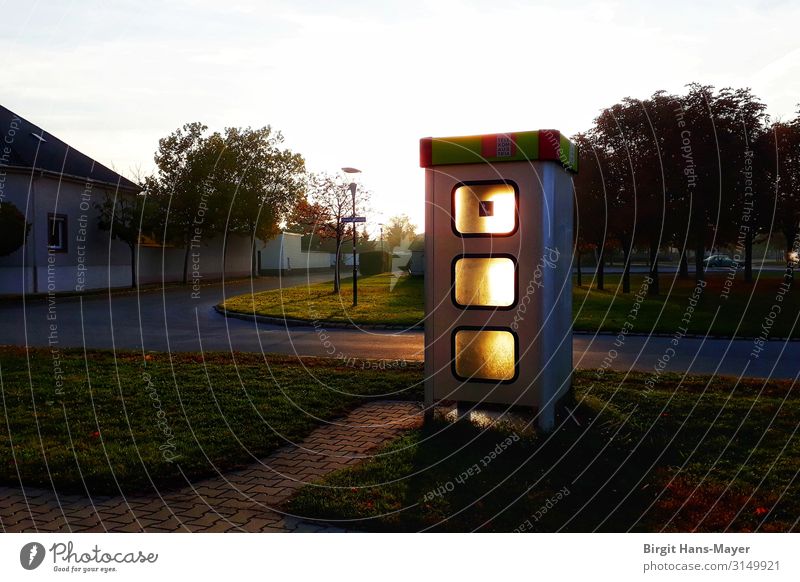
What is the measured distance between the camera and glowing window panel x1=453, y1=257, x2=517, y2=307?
757cm

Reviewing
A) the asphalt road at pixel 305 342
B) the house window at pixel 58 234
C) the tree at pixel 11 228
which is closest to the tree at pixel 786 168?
the asphalt road at pixel 305 342

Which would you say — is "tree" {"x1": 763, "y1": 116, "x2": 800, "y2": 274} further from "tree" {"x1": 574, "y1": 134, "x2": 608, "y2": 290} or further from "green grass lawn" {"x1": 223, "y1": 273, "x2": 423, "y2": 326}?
"green grass lawn" {"x1": 223, "y1": 273, "x2": 423, "y2": 326}

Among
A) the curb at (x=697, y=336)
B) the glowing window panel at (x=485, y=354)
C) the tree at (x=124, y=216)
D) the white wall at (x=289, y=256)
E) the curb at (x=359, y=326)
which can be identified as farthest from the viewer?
the white wall at (x=289, y=256)

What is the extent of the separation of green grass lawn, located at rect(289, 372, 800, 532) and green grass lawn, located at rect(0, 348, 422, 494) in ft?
4.91

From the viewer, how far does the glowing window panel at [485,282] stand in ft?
24.8

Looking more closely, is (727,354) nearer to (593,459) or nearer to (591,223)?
(593,459)

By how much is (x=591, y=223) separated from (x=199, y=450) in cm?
3047

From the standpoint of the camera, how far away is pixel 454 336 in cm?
771

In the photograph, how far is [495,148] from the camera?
733 cm

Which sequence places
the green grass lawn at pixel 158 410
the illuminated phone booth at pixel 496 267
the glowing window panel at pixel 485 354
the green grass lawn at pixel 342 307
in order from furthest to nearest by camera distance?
the green grass lawn at pixel 342 307, the glowing window panel at pixel 485 354, the illuminated phone booth at pixel 496 267, the green grass lawn at pixel 158 410

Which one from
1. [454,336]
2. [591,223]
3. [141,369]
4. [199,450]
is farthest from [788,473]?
[591,223]

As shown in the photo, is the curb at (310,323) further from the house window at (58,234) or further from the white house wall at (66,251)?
the house window at (58,234)

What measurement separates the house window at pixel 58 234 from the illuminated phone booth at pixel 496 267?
2980 cm

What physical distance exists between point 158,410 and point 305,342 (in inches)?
293
